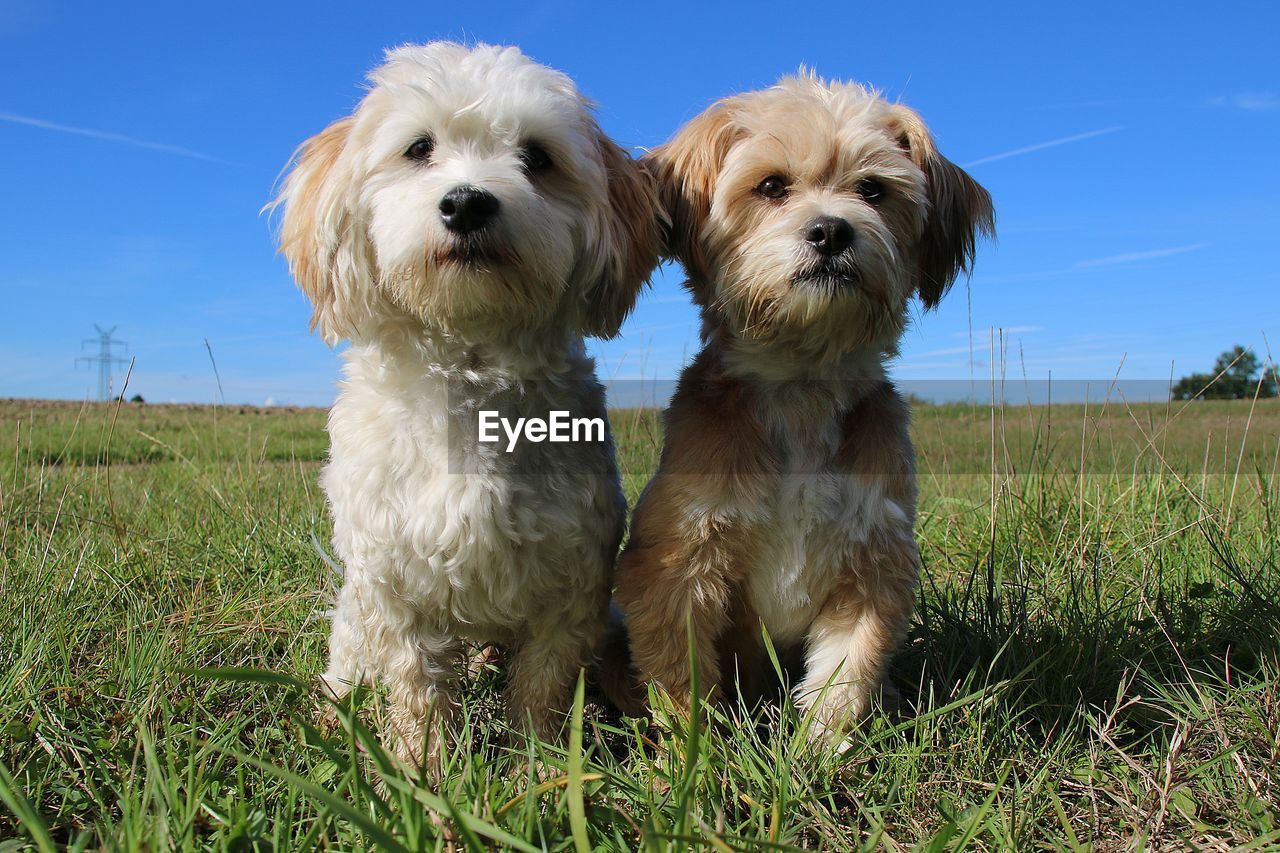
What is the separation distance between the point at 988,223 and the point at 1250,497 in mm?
3474

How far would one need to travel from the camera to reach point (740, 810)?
210 centimetres

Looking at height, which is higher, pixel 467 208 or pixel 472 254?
pixel 467 208

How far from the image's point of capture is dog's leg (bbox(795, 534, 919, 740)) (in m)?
2.39

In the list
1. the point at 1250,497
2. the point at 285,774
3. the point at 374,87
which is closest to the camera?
the point at 285,774

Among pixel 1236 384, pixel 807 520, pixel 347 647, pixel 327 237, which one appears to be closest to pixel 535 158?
pixel 327 237

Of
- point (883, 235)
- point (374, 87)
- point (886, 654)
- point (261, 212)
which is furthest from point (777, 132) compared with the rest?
point (261, 212)

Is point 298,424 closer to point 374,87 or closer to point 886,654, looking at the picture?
point 374,87

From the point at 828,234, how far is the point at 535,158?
2.67ft

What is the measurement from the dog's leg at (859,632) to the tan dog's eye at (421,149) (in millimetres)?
1563

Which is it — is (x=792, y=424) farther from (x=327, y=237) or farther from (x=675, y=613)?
(x=327, y=237)

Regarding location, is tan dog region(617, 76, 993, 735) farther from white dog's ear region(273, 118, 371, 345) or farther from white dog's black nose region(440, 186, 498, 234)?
white dog's ear region(273, 118, 371, 345)

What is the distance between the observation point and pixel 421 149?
7.88 ft

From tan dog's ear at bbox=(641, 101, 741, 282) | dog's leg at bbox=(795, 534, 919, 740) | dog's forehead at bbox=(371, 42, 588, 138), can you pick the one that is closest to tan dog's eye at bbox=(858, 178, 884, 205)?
tan dog's ear at bbox=(641, 101, 741, 282)

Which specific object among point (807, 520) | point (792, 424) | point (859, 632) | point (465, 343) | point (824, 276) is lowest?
point (859, 632)
